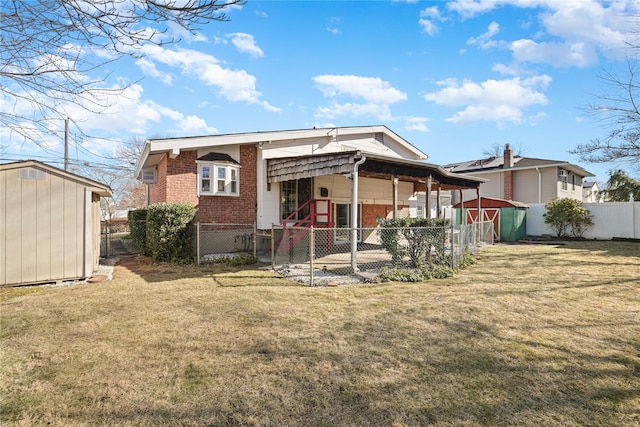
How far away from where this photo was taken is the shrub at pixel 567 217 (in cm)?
1834

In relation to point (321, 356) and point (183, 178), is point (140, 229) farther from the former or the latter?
point (321, 356)

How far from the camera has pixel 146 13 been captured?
140 inches

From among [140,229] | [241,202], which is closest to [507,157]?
[241,202]

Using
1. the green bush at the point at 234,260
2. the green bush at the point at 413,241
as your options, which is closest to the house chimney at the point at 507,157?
the green bush at the point at 413,241

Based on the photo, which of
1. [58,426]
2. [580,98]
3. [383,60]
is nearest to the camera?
[58,426]

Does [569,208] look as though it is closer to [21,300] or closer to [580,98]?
[580,98]

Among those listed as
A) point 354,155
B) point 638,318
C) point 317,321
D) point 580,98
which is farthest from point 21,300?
point 580,98

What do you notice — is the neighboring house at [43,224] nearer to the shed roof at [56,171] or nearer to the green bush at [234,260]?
the shed roof at [56,171]

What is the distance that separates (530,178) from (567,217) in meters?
6.81

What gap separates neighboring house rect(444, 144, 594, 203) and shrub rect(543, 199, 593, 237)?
16.5 feet

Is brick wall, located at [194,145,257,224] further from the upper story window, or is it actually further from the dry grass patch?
the dry grass patch

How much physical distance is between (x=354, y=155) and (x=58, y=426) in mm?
7483

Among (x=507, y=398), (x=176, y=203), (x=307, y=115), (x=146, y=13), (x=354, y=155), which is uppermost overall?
(x=307, y=115)

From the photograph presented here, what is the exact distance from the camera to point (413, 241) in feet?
28.4
